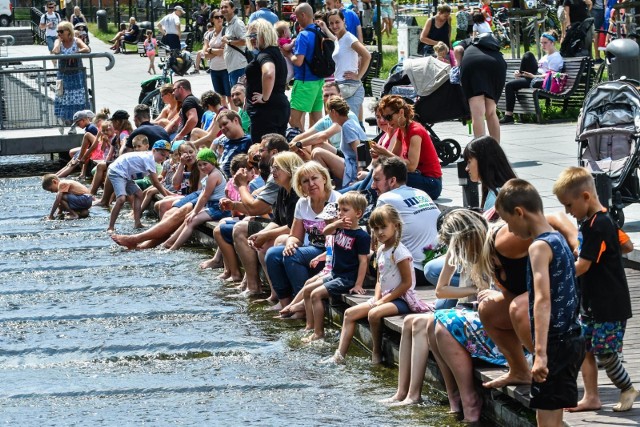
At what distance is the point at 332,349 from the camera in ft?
32.0

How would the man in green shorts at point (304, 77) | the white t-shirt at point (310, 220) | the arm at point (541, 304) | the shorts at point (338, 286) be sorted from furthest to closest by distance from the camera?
the man in green shorts at point (304, 77), the white t-shirt at point (310, 220), the shorts at point (338, 286), the arm at point (541, 304)

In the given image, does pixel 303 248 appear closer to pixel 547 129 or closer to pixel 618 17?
pixel 547 129

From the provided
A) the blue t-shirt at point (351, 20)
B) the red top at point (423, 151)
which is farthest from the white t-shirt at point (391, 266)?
the blue t-shirt at point (351, 20)

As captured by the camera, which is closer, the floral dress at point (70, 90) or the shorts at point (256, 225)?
the shorts at point (256, 225)

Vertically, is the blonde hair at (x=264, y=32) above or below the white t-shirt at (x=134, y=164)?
above

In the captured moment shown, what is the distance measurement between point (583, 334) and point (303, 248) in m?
4.43

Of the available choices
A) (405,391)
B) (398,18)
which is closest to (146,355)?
(405,391)

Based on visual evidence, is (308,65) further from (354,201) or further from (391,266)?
(391,266)

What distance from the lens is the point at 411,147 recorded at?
1152 centimetres

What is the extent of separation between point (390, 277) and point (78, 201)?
30.2ft

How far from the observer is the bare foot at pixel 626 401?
21.8 feet

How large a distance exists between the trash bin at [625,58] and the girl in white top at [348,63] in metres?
3.28

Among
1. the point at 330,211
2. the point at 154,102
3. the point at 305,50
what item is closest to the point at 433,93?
the point at 305,50

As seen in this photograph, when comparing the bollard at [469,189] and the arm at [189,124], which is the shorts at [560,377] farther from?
the arm at [189,124]
